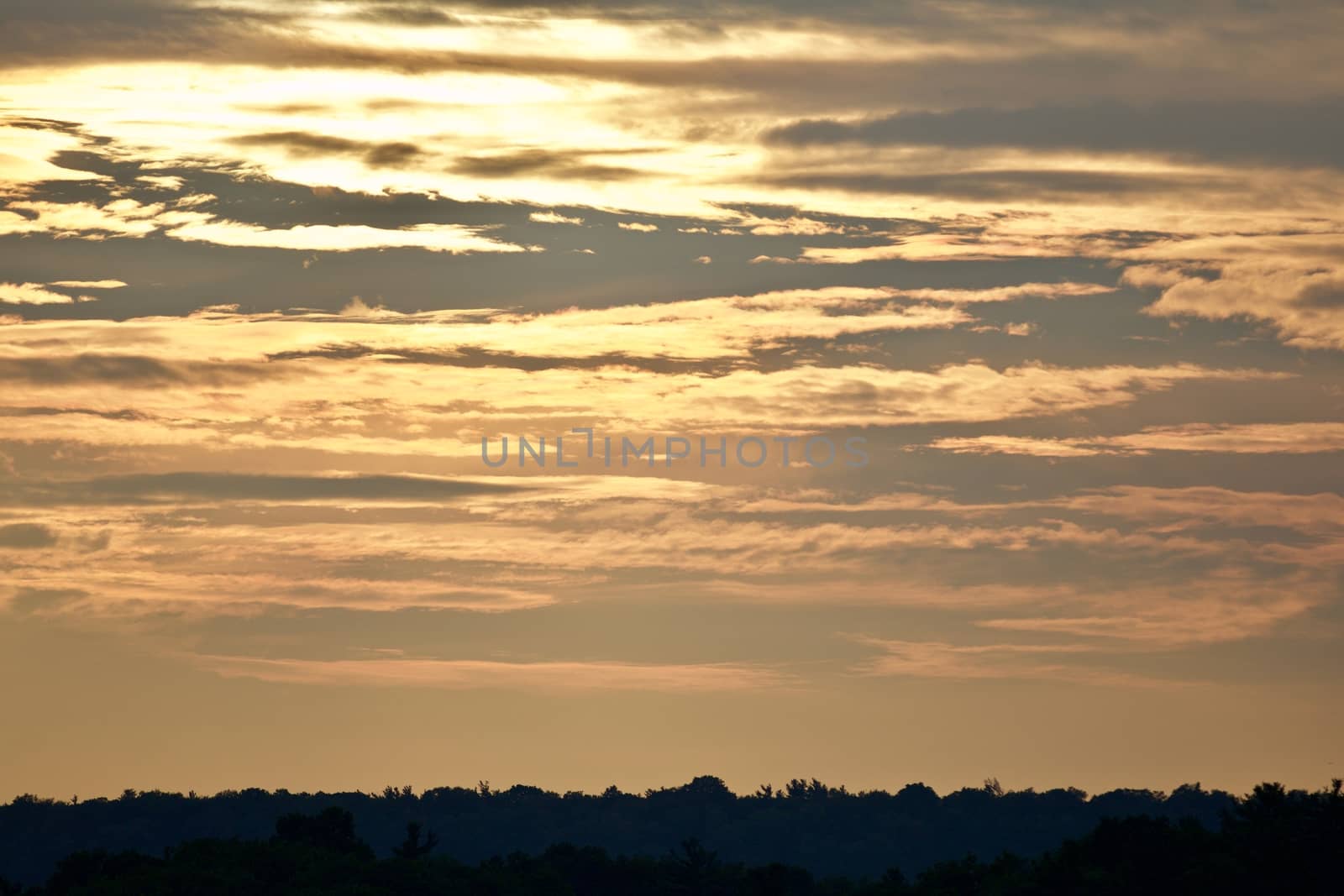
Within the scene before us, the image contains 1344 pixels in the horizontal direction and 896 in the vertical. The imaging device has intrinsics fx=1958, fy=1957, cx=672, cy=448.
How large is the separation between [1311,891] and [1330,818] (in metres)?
4.67

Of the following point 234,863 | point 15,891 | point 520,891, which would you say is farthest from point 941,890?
point 15,891

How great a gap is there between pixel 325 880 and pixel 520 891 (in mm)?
22035

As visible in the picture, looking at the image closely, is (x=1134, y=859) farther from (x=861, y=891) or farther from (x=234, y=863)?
(x=234, y=863)

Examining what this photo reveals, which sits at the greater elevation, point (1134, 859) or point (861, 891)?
point (1134, 859)

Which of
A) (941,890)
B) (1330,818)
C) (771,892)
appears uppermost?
(1330,818)

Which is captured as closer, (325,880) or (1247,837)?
(1247,837)

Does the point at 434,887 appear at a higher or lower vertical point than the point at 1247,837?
lower

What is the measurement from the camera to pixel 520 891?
196 metres

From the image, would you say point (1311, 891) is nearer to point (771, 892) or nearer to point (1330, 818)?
point (1330, 818)

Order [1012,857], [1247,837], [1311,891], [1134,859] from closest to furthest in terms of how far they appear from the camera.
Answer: [1311,891], [1247,837], [1134,859], [1012,857]

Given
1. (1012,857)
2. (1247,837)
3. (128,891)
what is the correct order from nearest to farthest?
(1247,837) → (1012,857) → (128,891)

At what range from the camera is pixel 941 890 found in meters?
158

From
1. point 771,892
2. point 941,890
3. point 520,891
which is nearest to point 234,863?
point 520,891

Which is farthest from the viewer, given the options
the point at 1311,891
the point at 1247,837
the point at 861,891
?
the point at 861,891
